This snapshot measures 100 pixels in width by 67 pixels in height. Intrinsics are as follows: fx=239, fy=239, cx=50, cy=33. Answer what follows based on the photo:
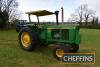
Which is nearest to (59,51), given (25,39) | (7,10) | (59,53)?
(59,53)

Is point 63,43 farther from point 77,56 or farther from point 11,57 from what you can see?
point 11,57

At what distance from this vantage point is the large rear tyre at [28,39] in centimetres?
1202

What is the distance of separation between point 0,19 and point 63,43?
28.7m

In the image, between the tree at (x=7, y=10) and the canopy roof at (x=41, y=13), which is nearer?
the canopy roof at (x=41, y=13)

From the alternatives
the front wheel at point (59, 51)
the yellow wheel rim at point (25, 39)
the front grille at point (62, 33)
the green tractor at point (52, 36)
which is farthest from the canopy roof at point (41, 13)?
the front wheel at point (59, 51)

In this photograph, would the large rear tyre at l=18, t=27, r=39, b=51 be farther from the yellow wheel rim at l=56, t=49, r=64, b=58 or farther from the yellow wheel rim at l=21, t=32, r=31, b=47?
the yellow wheel rim at l=56, t=49, r=64, b=58

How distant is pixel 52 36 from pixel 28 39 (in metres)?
1.47

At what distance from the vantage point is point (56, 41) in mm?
11570

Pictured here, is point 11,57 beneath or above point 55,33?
beneath

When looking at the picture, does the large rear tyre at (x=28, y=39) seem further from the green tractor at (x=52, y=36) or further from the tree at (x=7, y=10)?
the tree at (x=7, y=10)

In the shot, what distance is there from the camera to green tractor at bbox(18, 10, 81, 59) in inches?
429

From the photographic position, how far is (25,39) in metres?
12.7

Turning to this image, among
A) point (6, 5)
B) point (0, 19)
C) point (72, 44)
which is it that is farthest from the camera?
point (6, 5)

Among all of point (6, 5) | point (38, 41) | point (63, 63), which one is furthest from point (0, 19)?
point (63, 63)
